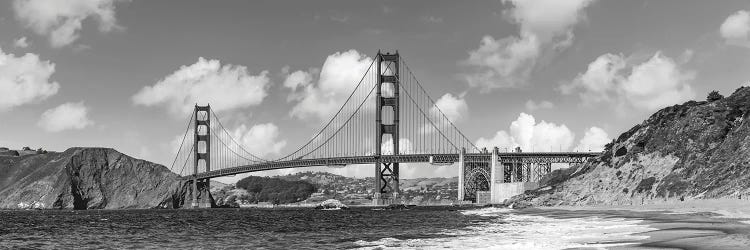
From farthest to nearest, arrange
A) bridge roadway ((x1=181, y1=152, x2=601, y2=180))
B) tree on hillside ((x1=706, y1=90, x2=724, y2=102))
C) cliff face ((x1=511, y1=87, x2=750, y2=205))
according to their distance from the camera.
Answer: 1. bridge roadway ((x1=181, y1=152, x2=601, y2=180))
2. tree on hillside ((x1=706, y1=90, x2=724, y2=102))
3. cliff face ((x1=511, y1=87, x2=750, y2=205))

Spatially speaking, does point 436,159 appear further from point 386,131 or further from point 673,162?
point 673,162

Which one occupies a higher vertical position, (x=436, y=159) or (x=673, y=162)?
(x=436, y=159)

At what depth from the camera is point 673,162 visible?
278 feet

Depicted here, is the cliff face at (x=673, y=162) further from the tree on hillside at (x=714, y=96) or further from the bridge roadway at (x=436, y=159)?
the bridge roadway at (x=436, y=159)

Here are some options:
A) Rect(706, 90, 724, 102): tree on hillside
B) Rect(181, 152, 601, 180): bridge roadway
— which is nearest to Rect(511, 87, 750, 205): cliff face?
Rect(706, 90, 724, 102): tree on hillside

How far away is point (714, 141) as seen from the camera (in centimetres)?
8162

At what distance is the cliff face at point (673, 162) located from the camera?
233 feet

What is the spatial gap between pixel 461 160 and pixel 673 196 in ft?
278

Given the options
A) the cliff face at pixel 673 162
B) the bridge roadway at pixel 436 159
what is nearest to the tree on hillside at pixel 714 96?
the cliff face at pixel 673 162

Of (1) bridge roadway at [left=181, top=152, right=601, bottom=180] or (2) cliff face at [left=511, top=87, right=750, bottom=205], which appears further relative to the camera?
(1) bridge roadway at [left=181, top=152, right=601, bottom=180]

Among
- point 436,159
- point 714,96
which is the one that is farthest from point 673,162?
point 436,159

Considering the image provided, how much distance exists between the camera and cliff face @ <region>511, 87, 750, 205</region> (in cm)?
7088

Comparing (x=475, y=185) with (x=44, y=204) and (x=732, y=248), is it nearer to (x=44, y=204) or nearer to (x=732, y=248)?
(x=44, y=204)

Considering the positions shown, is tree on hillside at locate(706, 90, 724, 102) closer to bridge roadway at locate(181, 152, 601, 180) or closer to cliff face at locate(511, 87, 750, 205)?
cliff face at locate(511, 87, 750, 205)
